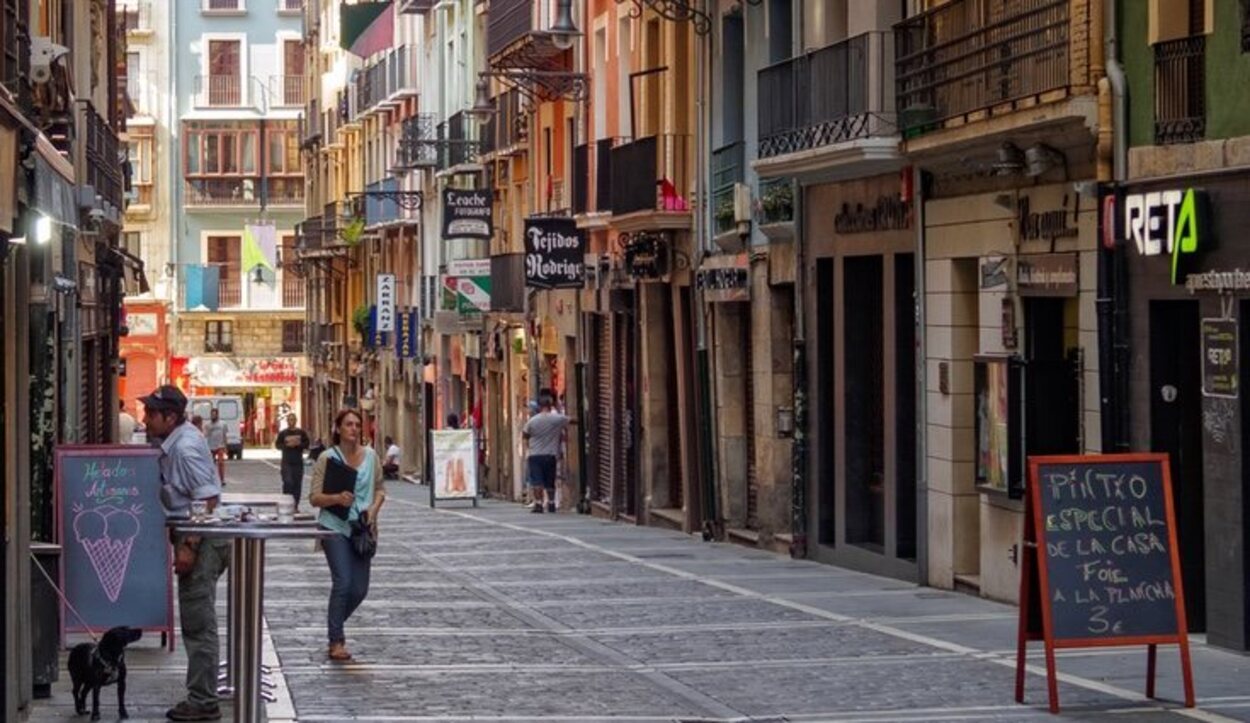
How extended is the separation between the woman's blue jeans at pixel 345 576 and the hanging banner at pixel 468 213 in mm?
36685

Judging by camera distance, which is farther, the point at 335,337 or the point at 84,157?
the point at 335,337

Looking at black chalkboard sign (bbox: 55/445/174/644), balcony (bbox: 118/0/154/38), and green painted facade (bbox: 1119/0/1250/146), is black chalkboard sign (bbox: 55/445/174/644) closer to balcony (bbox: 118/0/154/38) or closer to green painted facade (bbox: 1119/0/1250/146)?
green painted facade (bbox: 1119/0/1250/146)

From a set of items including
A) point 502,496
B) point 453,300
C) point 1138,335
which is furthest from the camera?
point 453,300

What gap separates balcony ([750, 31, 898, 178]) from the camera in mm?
25594

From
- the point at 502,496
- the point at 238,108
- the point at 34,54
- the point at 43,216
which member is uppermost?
the point at 238,108

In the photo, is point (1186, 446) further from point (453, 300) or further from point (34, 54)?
point (453, 300)

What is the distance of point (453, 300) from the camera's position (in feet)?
192

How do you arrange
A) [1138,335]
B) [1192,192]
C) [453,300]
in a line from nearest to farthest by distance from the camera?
[1192,192], [1138,335], [453,300]

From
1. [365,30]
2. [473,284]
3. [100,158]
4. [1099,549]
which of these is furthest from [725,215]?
[365,30]

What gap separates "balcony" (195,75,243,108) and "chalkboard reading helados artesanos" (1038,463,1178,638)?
83.0 m

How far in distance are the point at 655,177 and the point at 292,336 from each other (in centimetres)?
6204

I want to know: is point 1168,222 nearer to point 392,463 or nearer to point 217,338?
point 392,463

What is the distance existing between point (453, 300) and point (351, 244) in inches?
925

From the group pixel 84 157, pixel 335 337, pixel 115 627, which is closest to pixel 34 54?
pixel 115 627
